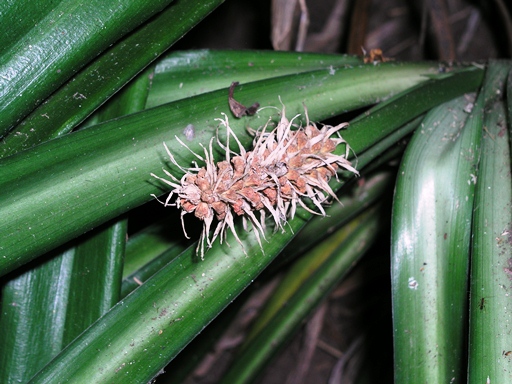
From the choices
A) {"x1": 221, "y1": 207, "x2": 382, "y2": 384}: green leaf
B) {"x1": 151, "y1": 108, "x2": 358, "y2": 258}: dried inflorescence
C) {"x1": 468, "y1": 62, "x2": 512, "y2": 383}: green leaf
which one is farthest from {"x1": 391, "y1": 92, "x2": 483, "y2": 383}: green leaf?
{"x1": 221, "y1": 207, "x2": 382, "y2": 384}: green leaf

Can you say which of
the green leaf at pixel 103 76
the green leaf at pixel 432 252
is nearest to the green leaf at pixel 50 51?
the green leaf at pixel 103 76

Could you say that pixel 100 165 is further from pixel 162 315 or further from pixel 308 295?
pixel 308 295

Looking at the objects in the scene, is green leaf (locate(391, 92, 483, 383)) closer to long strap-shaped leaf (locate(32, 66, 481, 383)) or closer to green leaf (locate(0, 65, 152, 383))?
long strap-shaped leaf (locate(32, 66, 481, 383))

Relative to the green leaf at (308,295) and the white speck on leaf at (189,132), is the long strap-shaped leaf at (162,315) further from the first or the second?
the green leaf at (308,295)

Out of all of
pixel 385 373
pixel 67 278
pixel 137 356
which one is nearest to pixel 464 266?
pixel 137 356

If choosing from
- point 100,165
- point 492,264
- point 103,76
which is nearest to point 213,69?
point 103,76

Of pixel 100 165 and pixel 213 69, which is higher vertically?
pixel 213 69
